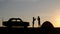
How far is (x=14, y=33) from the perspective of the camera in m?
4.40

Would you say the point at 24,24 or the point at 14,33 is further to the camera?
the point at 24,24

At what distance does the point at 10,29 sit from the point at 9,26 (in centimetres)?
20

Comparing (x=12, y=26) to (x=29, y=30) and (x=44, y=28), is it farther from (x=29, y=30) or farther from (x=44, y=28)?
(x=44, y=28)

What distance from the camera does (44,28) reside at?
4.61 metres

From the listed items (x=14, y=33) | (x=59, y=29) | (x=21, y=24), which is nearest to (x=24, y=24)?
(x=21, y=24)

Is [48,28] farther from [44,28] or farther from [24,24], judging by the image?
[24,24]

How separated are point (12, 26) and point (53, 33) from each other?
89 centimetres

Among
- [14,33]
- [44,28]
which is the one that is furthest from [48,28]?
[14,33]

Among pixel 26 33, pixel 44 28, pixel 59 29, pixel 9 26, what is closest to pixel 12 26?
pixel 9 26

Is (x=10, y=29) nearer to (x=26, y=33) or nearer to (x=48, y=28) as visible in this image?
(x=26, y=33)

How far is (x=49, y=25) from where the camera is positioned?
4.68m

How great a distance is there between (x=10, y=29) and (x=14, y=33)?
12 cm

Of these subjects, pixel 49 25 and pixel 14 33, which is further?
pixel 49 25

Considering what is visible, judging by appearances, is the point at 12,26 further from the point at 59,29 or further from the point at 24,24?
the point at 59,29
